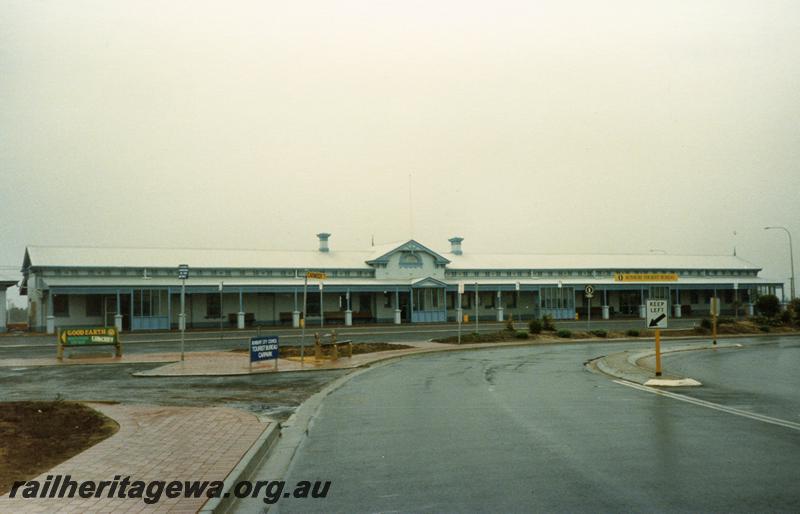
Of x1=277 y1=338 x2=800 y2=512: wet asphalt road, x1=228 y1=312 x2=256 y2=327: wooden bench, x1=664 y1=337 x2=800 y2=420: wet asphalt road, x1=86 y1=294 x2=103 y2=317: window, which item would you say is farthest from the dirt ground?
x1=228 y1=312 x2=256 y2=327: wooden bench

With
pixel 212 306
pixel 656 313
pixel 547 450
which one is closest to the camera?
pixel 547 450

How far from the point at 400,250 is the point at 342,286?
24.7ft

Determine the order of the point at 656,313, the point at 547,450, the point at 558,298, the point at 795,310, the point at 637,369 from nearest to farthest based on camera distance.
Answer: the point at 547,450 → the point at 656,313 → the point at 637,369 → the point at 795,310 → the point at 558,298

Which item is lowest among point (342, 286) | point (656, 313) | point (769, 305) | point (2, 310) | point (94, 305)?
point (769, 305)

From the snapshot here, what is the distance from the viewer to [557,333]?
123 feet

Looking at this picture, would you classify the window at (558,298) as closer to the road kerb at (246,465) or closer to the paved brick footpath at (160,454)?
the paved brick footpath at (160,454)

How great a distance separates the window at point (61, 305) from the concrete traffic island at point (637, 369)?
3685cm

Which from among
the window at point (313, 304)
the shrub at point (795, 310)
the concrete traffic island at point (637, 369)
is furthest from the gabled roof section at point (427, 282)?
the concrete traffic island at point (637, 369)

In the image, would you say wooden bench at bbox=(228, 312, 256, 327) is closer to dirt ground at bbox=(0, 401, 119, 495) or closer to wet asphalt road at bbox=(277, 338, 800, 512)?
wet asphalt road at bbox=(277, 338, 800, 512)

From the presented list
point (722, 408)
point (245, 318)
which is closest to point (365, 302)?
point (245, 318)

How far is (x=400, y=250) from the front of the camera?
2299 inches

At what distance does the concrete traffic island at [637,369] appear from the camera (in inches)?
646

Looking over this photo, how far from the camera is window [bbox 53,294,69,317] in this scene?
46562mm

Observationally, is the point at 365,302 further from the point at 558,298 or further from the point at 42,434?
the point at 42,434
